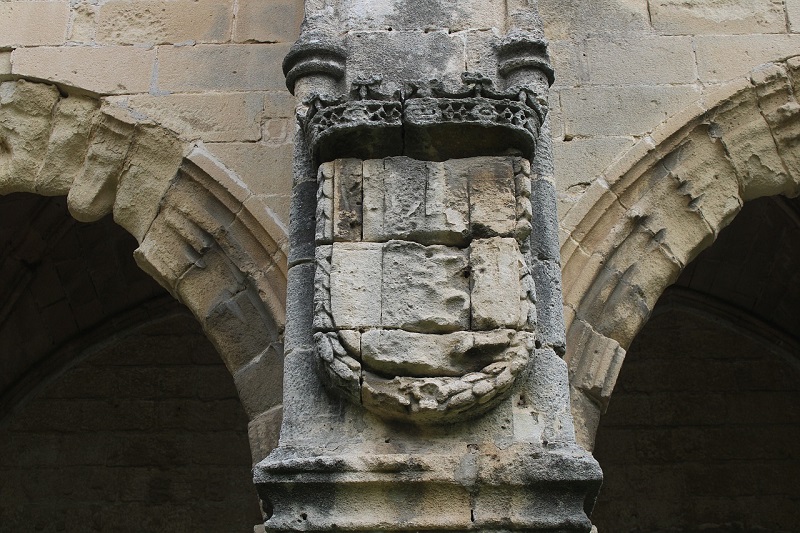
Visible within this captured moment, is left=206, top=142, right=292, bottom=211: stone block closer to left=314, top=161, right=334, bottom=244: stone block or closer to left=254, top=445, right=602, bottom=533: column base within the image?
left=314, top=161, right=334, bottom=244: stone block

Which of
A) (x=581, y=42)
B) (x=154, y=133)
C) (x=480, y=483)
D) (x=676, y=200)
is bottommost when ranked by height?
(x=480, y=483)

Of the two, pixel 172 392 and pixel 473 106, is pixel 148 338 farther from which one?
pixel 473 106

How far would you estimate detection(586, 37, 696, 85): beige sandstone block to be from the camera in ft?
12.4

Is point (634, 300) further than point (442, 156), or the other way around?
point (634, 300)

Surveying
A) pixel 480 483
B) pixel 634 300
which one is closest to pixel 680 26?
pixel 634 300

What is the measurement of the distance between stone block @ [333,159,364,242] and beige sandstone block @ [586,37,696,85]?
139cm

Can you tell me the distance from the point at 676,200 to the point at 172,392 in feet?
11.7

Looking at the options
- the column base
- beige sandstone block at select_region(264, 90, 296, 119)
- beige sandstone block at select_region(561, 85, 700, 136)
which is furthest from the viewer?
beige sandstone block at select_region(264, 90, 296, 119)

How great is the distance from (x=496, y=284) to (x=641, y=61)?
159 cm

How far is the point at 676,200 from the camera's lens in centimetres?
363

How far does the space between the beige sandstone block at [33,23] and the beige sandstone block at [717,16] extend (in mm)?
2195

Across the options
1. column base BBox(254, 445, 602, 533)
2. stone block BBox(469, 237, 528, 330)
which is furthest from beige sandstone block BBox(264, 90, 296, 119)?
column base BBox(254, 445, 602, 533)

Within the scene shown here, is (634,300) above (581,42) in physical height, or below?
below

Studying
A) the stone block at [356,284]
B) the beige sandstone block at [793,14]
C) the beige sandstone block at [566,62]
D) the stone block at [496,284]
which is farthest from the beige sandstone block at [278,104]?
the beige sandstone block at [793,14]
